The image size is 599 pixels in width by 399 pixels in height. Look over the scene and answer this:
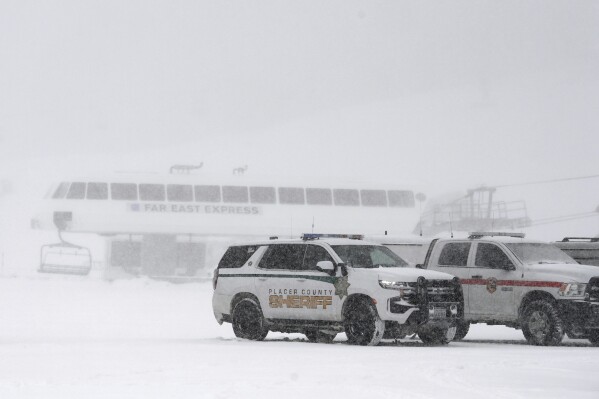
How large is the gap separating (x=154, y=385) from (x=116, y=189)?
43274 mm

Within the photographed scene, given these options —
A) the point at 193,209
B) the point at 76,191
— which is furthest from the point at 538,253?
the point at 76,191

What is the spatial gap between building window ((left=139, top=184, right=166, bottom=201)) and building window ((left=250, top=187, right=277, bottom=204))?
442 centimetres

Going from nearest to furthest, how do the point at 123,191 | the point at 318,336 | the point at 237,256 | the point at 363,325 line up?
the point at 363,325 → the point at 318,336 → the point at 237,256 → the point at 123,191

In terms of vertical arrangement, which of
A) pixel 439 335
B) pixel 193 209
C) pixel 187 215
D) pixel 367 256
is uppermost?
pixel 193 209

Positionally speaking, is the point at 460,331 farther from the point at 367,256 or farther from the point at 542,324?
the point at 367,256

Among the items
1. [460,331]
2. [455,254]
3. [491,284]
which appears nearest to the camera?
[491,284]

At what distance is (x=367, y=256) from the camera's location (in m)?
19.9

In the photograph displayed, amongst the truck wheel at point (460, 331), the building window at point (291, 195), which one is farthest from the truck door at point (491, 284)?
the building window at point (291, 195)

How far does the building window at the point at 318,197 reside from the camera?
59.0 meters

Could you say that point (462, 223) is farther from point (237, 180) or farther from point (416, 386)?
point (416, 386)

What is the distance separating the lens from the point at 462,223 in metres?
59.1

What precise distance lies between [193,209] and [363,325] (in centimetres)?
3758

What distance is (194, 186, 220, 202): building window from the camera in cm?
5631

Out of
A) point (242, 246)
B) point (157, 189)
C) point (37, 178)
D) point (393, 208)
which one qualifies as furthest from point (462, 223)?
point (37, 178)
